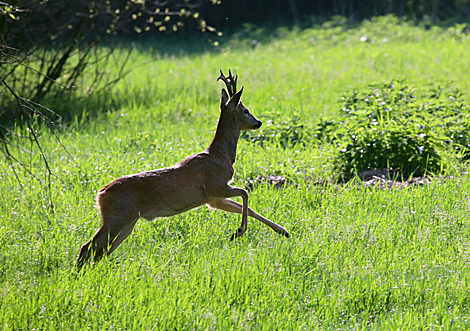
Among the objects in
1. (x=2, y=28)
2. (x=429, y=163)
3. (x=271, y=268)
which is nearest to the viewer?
(x=271, y=268)

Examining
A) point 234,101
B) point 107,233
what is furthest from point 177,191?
point 234,101

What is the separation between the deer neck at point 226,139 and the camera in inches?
214

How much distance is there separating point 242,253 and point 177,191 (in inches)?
30.8

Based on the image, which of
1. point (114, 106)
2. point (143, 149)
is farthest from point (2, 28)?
point (143, 149)

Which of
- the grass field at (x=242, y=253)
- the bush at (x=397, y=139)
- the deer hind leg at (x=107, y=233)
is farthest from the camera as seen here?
the bush at (x=397, y=139)

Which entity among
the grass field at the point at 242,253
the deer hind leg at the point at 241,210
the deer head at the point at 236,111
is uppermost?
the deer head at the point at 236,111

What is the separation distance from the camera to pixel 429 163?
7.54 metres

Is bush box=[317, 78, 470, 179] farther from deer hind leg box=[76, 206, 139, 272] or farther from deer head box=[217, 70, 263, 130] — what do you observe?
deer hind leg box=[76, 206, 139, 272]

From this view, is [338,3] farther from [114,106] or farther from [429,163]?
[429,163]

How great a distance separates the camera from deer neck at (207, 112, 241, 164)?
544 centimetres

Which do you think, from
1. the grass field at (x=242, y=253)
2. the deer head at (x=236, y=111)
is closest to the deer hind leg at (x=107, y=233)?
the grass field at (x=242, y=253)

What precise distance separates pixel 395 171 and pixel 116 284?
448 cm

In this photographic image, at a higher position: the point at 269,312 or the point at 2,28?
the point at 2,28

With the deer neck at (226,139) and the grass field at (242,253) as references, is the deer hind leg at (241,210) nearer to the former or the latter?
the grass field at (242,253)
